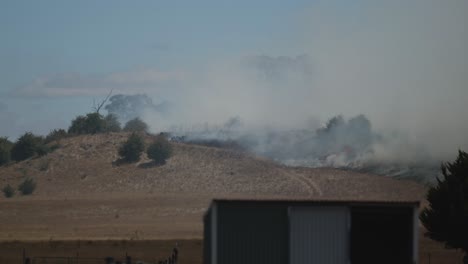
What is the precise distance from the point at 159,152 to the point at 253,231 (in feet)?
Answer: 332

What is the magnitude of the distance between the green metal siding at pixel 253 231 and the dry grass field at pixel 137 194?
23.6 meters

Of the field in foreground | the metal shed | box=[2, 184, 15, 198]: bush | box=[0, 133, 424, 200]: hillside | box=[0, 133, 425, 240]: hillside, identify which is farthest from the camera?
box=[2, 184, 15, 198]: bush

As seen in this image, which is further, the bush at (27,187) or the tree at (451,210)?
the bush at (27,187)

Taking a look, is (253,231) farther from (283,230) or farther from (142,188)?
(142,188)

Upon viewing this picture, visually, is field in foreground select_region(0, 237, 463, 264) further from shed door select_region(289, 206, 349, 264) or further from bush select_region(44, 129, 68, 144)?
bush select_region(44, 129, 68, 144)

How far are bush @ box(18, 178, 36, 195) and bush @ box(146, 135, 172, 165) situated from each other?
662 inches

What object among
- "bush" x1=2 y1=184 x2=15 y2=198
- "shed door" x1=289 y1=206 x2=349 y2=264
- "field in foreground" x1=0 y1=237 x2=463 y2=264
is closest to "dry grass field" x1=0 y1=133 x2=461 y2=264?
"field in foreground" x1=0 y1=237 x2=463 y2=264

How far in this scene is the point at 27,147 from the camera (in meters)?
142

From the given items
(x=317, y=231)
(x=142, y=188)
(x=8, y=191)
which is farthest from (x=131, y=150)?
(x=317, y=231)

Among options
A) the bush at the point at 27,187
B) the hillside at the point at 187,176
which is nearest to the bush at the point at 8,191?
the bush at the point at 27,187

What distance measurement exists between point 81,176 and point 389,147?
1457 inches

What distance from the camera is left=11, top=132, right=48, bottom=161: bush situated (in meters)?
141

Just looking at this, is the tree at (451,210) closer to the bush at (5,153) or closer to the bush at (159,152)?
the bush at (159,152)

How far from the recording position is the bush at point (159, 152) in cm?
13462
